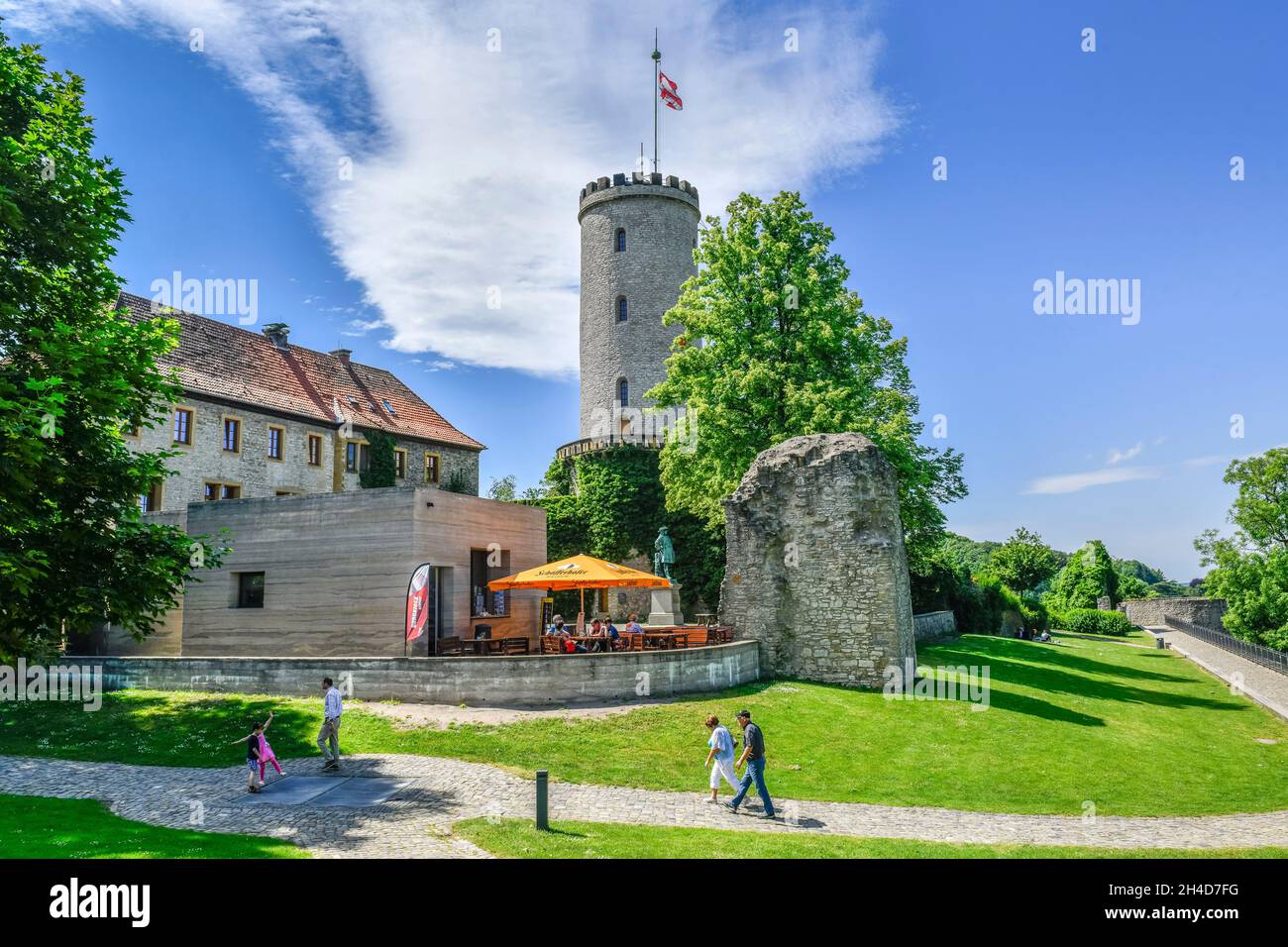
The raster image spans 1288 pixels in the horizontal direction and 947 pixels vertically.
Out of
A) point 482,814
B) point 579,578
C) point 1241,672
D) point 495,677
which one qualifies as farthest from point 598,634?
point 1241,672

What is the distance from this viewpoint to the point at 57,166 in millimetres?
15969

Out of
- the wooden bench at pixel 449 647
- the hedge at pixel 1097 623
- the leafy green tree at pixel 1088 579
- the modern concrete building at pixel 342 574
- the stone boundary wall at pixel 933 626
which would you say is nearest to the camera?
the wooden bench at pixel 449 647

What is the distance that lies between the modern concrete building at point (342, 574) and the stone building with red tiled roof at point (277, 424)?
334 inches

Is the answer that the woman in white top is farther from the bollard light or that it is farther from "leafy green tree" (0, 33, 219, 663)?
"leafy green tree" (0, 33, 219, 663)

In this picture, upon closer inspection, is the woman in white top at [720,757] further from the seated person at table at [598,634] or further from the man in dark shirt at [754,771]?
the seated person at table at [598,634]

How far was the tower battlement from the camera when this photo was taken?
50719mm

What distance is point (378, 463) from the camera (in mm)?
41562

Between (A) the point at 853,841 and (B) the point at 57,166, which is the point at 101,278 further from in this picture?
(A) the point at 853,841

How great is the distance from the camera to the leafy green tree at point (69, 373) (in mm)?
14438

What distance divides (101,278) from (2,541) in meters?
5.76

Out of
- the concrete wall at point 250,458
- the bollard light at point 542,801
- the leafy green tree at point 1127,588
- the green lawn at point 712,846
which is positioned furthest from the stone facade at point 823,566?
the leafy green tree at point 1127,588

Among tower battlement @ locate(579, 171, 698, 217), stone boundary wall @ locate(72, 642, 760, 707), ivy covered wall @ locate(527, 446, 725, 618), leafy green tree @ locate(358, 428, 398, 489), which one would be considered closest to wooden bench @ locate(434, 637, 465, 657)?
stone boundary wall @ locate(72, 642, 760, 707)
